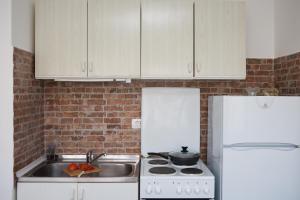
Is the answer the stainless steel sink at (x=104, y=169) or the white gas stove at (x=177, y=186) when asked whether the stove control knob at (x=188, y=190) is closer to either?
the white gas stove at (x=177, y=186)

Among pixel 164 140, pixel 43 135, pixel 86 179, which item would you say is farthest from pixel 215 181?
pixel 43 135

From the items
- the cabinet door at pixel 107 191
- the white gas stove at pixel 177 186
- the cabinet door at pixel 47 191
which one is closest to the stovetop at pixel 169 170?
the white gas stove at pixel 177 186

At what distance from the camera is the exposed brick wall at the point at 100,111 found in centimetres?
271

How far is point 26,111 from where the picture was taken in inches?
88.9

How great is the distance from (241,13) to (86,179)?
77.3 inches

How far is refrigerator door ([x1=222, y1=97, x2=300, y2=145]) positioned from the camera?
83.2 inches

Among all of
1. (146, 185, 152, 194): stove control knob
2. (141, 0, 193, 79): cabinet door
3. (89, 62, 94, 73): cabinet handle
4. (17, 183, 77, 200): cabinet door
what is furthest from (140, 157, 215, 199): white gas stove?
(89, 62, 94, 73): cabinet handle

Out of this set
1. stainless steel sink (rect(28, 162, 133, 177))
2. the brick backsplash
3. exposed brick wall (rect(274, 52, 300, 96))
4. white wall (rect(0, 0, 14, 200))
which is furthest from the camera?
the brick backsplash

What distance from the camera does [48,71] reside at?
7.66 ft

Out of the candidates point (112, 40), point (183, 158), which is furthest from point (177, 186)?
point (112, 40)

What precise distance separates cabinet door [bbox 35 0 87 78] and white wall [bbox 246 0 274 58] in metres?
1.67

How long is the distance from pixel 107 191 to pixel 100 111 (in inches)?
35.0

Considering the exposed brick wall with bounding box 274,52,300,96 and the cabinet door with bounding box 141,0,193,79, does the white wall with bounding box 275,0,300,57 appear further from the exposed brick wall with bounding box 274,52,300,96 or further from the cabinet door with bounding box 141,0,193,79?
the cabinet door with bounding box 141,0,193,79

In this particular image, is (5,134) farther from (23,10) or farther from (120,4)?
(120,4)
